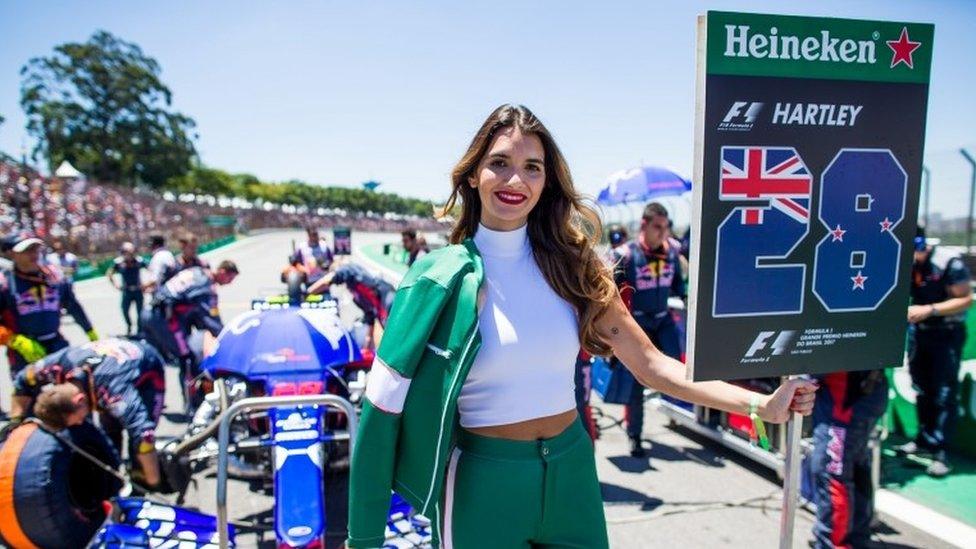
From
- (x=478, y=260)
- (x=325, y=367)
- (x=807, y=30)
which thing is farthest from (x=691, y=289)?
(x=325, y=367)

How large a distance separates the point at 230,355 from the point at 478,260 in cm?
260

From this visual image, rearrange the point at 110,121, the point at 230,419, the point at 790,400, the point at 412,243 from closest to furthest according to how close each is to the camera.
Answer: the point at 790,400 < the point at 230,419 < the point at 412,243 < the point at 110,121

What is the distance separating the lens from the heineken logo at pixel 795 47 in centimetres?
169

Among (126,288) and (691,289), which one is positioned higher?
(691,289)

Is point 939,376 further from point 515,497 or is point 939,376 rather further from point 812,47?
point 515,497

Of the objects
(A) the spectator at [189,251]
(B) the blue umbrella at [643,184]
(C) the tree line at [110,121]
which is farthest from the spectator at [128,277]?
(C) the tree line at [110,121]

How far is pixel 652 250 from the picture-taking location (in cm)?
529

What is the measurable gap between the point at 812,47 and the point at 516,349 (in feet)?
4.03

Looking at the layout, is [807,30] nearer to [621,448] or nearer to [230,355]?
[230,355]

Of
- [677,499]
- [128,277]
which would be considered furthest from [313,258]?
[677,499]

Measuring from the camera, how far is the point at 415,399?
156cm

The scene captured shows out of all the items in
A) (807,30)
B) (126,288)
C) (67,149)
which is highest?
(67,149)

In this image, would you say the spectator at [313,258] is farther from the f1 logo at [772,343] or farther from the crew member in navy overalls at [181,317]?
the f1 logo at [772,343]

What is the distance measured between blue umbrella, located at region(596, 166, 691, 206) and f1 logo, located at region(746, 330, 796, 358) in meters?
9.13
